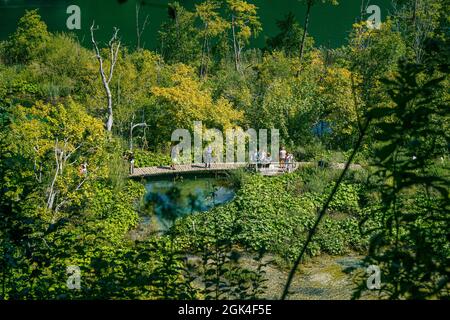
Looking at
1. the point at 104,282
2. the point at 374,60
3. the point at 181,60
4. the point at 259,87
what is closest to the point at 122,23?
the point at 181,60

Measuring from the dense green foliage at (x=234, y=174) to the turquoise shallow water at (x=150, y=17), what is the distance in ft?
9.51

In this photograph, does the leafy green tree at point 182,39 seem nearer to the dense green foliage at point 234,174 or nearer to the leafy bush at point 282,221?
the dense green foliage at point 234,174

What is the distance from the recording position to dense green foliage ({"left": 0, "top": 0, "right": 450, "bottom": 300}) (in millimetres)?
3029

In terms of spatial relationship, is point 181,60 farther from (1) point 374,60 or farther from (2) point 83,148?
(2) point 83,148

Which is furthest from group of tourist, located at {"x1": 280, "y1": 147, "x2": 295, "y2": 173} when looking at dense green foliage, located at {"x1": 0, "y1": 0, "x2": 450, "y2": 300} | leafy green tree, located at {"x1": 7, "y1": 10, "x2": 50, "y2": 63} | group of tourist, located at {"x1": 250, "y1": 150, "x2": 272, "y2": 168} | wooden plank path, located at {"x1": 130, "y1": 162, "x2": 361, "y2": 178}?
leafy green tree, located at {"x1": 7, "y1": 10, "x2": 50, "y2": 63}

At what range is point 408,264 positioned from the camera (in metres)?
2.86

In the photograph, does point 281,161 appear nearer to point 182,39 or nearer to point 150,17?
point 182,39

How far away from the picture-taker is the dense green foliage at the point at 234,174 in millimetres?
3029

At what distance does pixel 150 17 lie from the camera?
43531 mm

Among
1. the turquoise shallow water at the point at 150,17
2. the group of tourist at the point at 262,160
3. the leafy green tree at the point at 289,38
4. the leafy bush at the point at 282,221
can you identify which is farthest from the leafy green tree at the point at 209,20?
the leafy bush at the point at 282,221

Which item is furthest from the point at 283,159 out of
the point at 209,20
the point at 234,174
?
the point at 209,20

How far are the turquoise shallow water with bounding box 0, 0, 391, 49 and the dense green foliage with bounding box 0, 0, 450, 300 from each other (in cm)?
290

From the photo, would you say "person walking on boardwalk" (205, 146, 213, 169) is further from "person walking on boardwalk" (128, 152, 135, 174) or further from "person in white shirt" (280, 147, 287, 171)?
"person walking on boardwalk" (128, 152, 135, 174)
